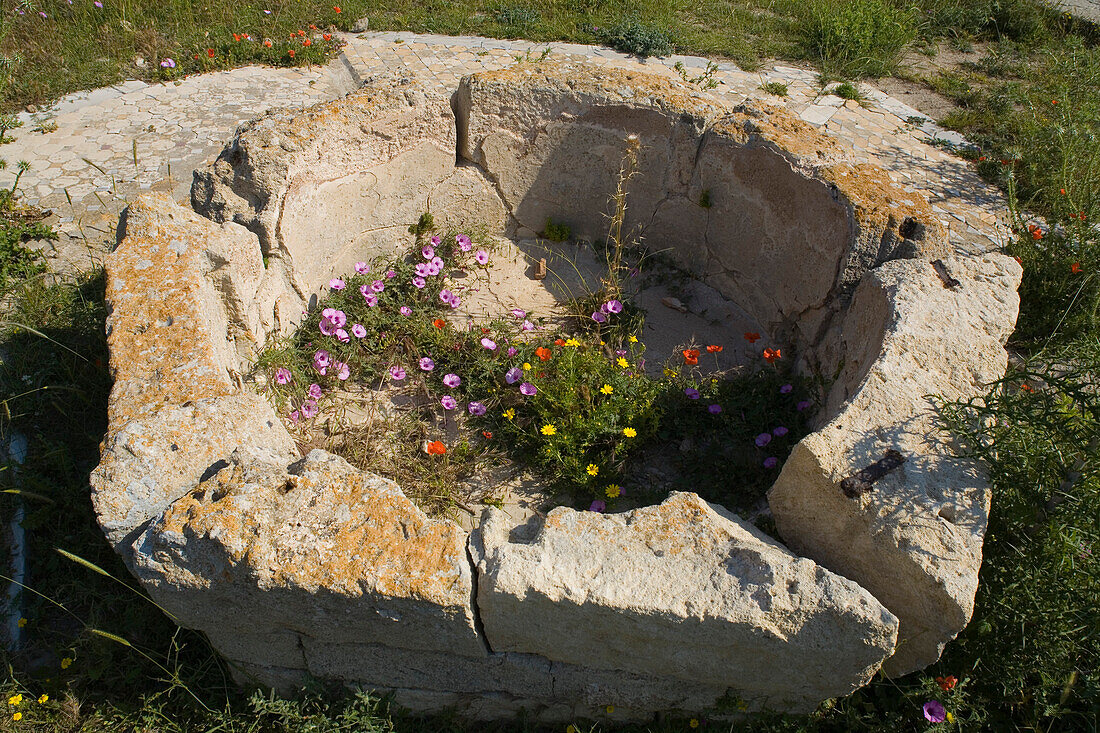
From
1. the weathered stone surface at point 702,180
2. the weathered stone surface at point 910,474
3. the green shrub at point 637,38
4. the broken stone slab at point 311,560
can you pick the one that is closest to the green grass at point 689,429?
the weathered stone surface at point 910,474

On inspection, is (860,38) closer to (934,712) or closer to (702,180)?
(702,180)

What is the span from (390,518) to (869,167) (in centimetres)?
305

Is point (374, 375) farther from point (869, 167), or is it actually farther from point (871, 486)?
point (869, 167)

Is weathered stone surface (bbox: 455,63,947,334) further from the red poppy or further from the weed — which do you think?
the weed

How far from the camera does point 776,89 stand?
266 inches

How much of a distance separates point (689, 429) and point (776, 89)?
4.43 m

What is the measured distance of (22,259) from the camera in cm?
450

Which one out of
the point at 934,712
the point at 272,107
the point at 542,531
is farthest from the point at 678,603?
the point at 272,107

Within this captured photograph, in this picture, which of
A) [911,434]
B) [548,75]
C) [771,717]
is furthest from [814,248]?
[771,717]

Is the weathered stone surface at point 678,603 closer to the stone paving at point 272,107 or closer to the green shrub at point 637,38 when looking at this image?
the stone paving at point 272,107

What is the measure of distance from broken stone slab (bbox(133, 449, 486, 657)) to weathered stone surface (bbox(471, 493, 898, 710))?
5.3 inches

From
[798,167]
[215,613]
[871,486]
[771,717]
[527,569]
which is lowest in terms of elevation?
[771,717]

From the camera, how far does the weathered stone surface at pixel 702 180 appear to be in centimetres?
371

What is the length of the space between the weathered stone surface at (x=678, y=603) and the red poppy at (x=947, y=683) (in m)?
0.42
